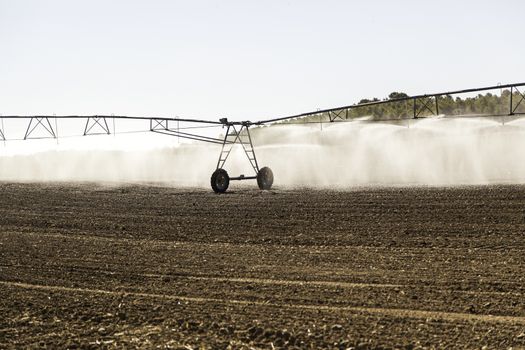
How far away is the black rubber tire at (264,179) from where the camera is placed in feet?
99.8

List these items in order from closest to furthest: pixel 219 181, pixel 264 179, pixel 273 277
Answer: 1. pixel 273 277
2. pixel 219 181
3. pixel 264 179

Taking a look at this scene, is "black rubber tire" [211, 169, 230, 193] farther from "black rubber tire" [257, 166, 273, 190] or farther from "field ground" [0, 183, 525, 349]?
"field ground" [0, 183, 525, 349]

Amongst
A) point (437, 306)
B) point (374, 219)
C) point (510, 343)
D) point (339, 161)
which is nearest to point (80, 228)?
point (374, 219)

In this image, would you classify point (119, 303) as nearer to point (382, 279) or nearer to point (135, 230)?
point (382, 279)

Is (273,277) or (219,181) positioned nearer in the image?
(273,277)

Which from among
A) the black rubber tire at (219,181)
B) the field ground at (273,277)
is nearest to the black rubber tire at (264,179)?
the black rubber tire at (219,181)

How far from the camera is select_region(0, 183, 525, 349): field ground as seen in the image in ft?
27.0

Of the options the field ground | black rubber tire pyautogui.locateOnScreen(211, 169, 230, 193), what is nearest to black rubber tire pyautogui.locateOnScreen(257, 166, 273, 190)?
black rubber tire pyautogui.locateOnScreen(211, 169, 230, 193)

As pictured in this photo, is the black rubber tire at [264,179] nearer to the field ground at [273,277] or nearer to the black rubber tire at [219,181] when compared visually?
the black rubber tire at [219,181]

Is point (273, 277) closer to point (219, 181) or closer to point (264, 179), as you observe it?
point (219, 181)

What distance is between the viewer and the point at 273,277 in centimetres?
1128

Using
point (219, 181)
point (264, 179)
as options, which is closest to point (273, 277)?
point (219, 181)

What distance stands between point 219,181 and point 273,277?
58.5 feet

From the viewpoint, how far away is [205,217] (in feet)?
65.3
